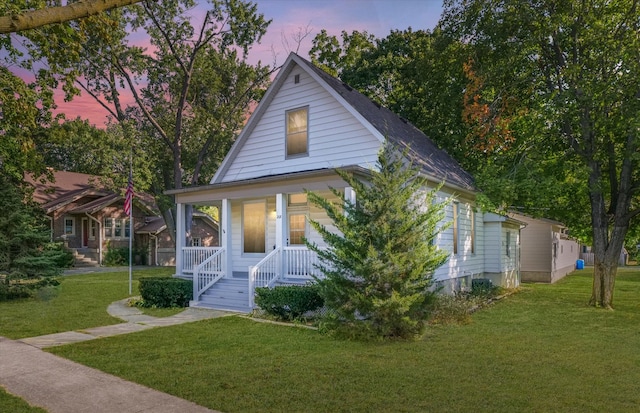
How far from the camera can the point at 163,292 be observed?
13719mm

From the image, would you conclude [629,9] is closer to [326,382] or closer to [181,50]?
[326,382]

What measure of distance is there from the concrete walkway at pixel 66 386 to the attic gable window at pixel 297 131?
872 centimetres

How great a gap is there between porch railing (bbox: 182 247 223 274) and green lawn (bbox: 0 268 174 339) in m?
2.56

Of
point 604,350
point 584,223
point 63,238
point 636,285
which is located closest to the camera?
point 604,350

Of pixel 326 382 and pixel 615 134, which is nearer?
pixel 326 382

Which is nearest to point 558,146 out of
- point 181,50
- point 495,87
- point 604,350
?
Result: point 495,87

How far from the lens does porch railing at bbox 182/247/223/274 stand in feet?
49.9

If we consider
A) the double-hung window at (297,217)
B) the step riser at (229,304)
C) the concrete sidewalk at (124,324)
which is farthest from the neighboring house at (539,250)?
the concrete sidewalk at (124,324)

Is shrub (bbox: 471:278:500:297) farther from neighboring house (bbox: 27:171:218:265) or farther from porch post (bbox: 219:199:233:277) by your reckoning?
neighboring house (bbox: 27:171:218:265)

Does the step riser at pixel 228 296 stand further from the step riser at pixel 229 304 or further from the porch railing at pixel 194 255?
the porch railing at pixel 194 255

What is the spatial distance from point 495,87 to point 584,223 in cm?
728

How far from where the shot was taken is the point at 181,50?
93.4 ft

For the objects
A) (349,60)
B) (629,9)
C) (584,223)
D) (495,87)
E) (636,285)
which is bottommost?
(636,285)

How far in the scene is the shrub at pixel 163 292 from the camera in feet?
45.0
